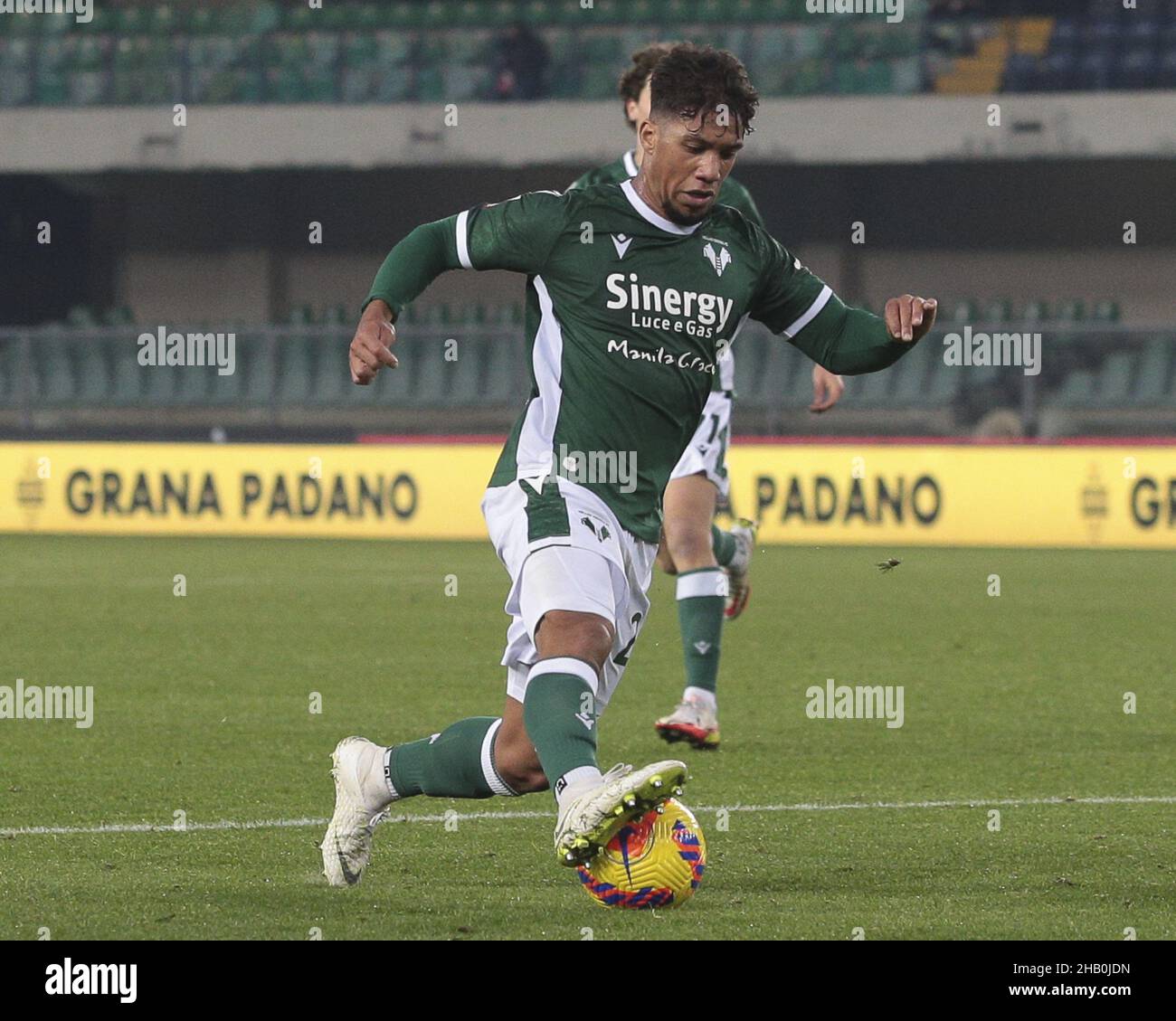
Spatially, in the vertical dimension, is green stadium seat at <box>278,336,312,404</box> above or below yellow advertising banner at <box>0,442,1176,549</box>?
above

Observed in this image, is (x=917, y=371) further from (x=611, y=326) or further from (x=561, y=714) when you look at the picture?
(x=561, y=714)

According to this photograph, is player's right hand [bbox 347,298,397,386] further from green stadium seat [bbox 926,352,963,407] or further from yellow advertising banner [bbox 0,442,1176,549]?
green stadium seat [bbox 926,352,963,407]

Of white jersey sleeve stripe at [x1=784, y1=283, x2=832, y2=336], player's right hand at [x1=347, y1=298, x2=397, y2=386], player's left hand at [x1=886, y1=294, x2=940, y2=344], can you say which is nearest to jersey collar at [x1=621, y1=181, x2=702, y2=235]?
white jersey sleeve stripe at [x1=784, y1=283, x2=832, y2=336]

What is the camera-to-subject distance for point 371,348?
4.77 m

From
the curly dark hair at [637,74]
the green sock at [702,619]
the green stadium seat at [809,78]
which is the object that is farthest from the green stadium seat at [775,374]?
the curly dark hair at [637,74]

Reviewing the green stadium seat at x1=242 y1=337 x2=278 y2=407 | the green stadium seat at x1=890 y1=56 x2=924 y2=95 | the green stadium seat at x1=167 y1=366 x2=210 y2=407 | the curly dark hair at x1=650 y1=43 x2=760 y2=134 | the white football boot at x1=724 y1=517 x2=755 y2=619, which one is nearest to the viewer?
the curly dark hair at x1=650 y1=43 x2=760 y2=134

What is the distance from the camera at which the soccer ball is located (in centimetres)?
472

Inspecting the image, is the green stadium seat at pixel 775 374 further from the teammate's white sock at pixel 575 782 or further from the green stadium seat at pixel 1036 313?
the teammate's white sock at pixel 575 782

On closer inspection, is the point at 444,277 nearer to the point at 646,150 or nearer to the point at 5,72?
the point at 5,72

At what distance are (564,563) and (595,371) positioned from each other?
494mm

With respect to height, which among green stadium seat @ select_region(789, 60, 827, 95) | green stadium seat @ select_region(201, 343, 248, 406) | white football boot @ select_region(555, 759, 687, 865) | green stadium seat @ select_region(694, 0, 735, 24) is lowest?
white football boot @ select_region(555, 759, 687, 865)

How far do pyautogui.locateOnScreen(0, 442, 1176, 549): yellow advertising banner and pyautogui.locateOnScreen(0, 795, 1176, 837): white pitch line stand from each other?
1105 centimetres

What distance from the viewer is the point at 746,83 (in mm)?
5152

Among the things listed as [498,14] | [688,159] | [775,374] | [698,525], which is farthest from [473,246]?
[498,14]
